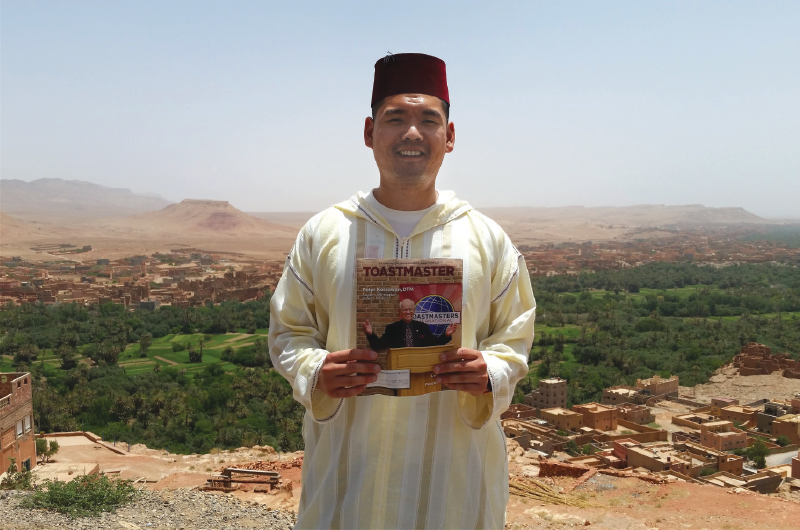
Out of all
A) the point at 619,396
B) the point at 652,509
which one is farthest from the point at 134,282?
the point at 652,509

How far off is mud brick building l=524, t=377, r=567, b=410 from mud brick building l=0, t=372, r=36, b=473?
13460mm

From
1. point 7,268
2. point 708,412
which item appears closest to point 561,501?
point 708,412

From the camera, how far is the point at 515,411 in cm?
1709

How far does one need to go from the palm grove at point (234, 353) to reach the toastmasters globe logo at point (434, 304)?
11.3 m

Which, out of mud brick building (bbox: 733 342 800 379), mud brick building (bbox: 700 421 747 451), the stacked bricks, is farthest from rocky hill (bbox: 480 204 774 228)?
the stacked bricks

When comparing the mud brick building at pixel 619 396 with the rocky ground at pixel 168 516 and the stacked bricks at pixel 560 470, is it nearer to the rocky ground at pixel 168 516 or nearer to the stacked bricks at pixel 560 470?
the stacked bricks at pixel 560 470

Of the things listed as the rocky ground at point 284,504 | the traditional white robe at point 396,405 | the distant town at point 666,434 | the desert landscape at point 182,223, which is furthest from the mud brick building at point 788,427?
the desert landscape at point 182,223

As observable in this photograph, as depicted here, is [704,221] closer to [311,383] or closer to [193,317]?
[193,317]

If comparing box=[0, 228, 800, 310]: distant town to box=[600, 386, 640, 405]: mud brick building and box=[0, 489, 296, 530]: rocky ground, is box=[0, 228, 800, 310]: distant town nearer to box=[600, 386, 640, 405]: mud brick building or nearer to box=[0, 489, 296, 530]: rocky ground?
box=[600, 386, 640, 405]: mud brick building

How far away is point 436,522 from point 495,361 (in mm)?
424

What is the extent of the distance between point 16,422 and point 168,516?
3.74 m

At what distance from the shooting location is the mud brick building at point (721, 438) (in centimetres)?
1476

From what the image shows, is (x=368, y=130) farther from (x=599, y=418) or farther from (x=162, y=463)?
(x=599, y=418)

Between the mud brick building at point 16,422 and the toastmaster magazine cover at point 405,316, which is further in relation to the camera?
the mud brick building at point 16,422
